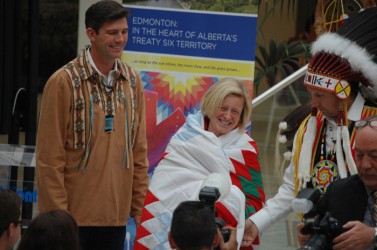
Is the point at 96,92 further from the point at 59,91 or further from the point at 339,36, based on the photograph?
the point at 339,36

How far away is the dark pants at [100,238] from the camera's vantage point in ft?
17.5

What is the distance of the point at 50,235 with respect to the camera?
4105mm

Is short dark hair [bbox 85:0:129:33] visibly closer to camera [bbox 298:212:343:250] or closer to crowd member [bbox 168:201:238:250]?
crowd member [bbox 168:201:238:250]

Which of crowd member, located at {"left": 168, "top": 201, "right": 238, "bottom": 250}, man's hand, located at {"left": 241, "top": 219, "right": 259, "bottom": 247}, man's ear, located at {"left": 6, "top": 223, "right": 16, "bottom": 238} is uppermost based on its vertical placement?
crowd member, located at {"left": 168, "top": 201, "right": 238, "bottom": 250}

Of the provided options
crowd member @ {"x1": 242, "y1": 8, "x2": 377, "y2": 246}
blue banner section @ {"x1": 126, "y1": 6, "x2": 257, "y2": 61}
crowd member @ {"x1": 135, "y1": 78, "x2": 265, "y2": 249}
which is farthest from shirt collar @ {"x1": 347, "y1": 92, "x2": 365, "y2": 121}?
blue banner section @ {"x1": 126, "y1": 6, "x2": 257, "y2": 61}

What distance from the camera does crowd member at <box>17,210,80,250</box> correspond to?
4.08m

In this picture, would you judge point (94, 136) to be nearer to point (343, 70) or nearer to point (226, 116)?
point (226, 116)

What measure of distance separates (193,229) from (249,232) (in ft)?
4.30

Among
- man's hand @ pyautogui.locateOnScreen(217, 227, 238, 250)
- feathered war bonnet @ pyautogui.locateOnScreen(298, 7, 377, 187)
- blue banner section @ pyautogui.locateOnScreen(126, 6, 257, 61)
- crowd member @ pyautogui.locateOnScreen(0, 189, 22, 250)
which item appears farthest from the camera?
blue banner section @ pyautogui.locateOnScreen(126, 6, 257, 61)

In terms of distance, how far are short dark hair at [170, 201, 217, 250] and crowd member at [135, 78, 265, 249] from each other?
1.13 metres

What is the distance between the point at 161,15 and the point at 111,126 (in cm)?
173

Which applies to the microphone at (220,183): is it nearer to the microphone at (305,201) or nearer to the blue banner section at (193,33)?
the microphone at (305,201)

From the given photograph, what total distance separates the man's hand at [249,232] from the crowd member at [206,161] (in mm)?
144

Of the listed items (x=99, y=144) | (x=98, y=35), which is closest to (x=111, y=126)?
(x=99, y=144)
